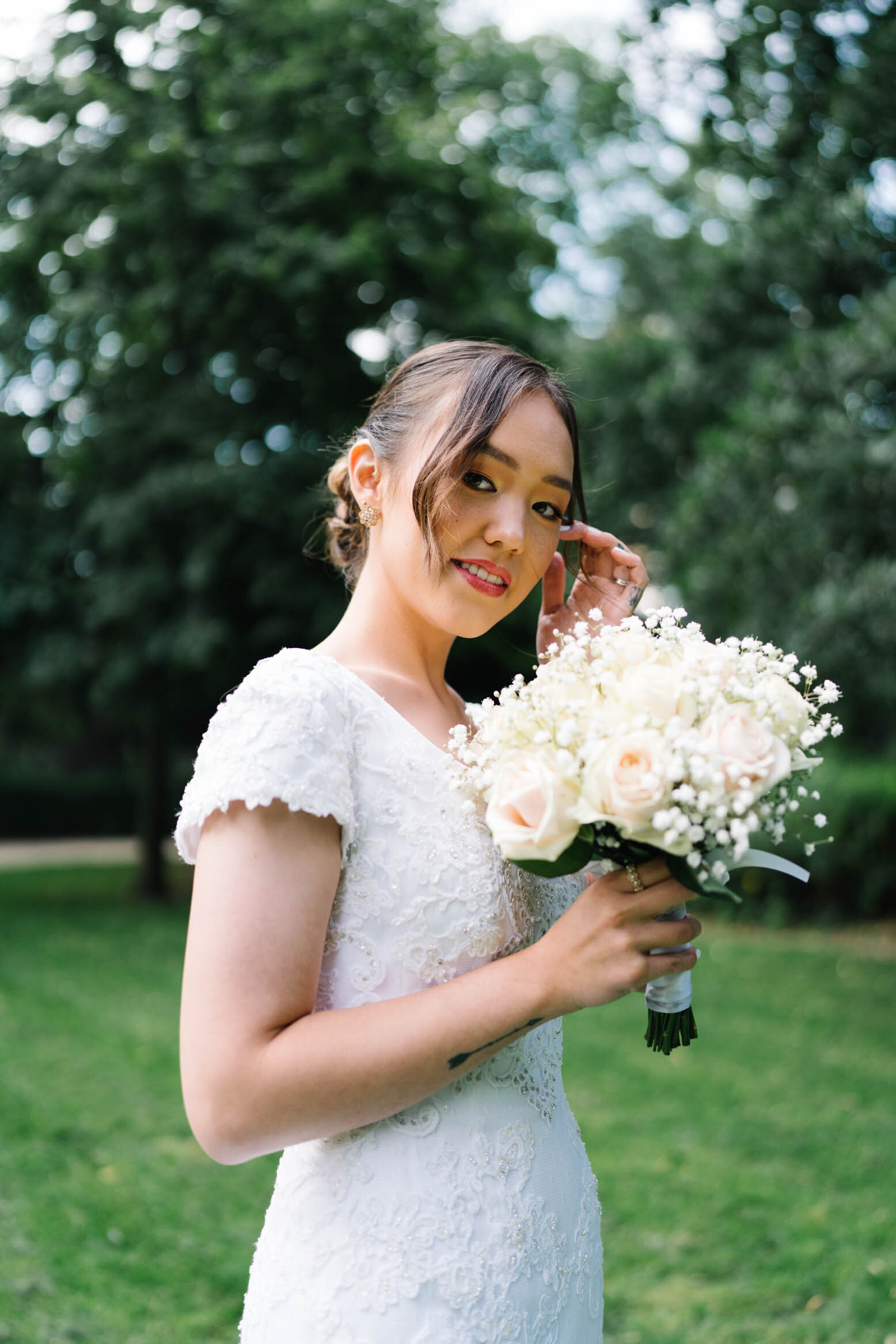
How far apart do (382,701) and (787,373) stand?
1060 centimetres

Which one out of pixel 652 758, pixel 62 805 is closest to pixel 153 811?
pixel 652 758

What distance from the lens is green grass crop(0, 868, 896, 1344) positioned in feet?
14.5

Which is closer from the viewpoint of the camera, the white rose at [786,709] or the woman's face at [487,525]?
the white rose at [786,709]

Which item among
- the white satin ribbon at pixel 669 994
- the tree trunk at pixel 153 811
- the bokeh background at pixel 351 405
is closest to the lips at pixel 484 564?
the white satin ribbon at pixel 669 994

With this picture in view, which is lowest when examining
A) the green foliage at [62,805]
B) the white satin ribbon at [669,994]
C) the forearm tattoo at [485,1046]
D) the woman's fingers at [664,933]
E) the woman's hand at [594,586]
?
the green foliage at [62,805]

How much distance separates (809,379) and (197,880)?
10810 millimetres

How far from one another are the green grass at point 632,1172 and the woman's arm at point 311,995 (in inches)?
132

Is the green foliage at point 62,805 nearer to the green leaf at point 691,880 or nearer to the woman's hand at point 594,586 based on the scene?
the woman's hand at point 594,586

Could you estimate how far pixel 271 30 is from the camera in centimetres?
1219

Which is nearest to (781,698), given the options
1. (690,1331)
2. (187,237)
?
(690,1331)

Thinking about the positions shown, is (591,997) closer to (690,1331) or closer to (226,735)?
(226,735)

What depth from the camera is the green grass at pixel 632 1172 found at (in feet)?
14.5

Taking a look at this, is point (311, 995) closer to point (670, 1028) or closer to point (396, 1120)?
point (396, 1120)

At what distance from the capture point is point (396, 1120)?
1.69m
